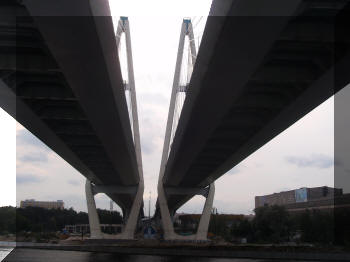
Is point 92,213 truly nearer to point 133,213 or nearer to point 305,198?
point 133,213

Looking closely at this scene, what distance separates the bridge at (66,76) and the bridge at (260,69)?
246 centimetres

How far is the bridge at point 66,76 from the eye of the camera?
1058cm

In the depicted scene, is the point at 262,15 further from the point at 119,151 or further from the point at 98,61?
the point at 119,151

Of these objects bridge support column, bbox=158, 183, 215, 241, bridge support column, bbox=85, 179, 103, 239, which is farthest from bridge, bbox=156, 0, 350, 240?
bridge support column, bbox=85, 179, 103, 239

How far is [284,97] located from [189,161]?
1263cm

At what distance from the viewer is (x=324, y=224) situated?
49.2 metres

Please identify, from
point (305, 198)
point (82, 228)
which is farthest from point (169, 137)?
point (305, 198)

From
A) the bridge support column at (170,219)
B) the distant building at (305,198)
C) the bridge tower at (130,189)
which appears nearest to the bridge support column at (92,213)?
the bridge tower at (130,189)

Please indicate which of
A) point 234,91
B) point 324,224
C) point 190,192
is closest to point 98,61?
point 234,91

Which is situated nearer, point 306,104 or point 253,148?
point 306,104

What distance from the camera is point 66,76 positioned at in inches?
563

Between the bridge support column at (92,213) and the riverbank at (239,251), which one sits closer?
the riverbank at (239,251)

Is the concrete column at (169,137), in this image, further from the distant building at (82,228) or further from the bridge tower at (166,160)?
the distant building at (82,228)

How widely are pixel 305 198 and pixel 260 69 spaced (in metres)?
91.5
